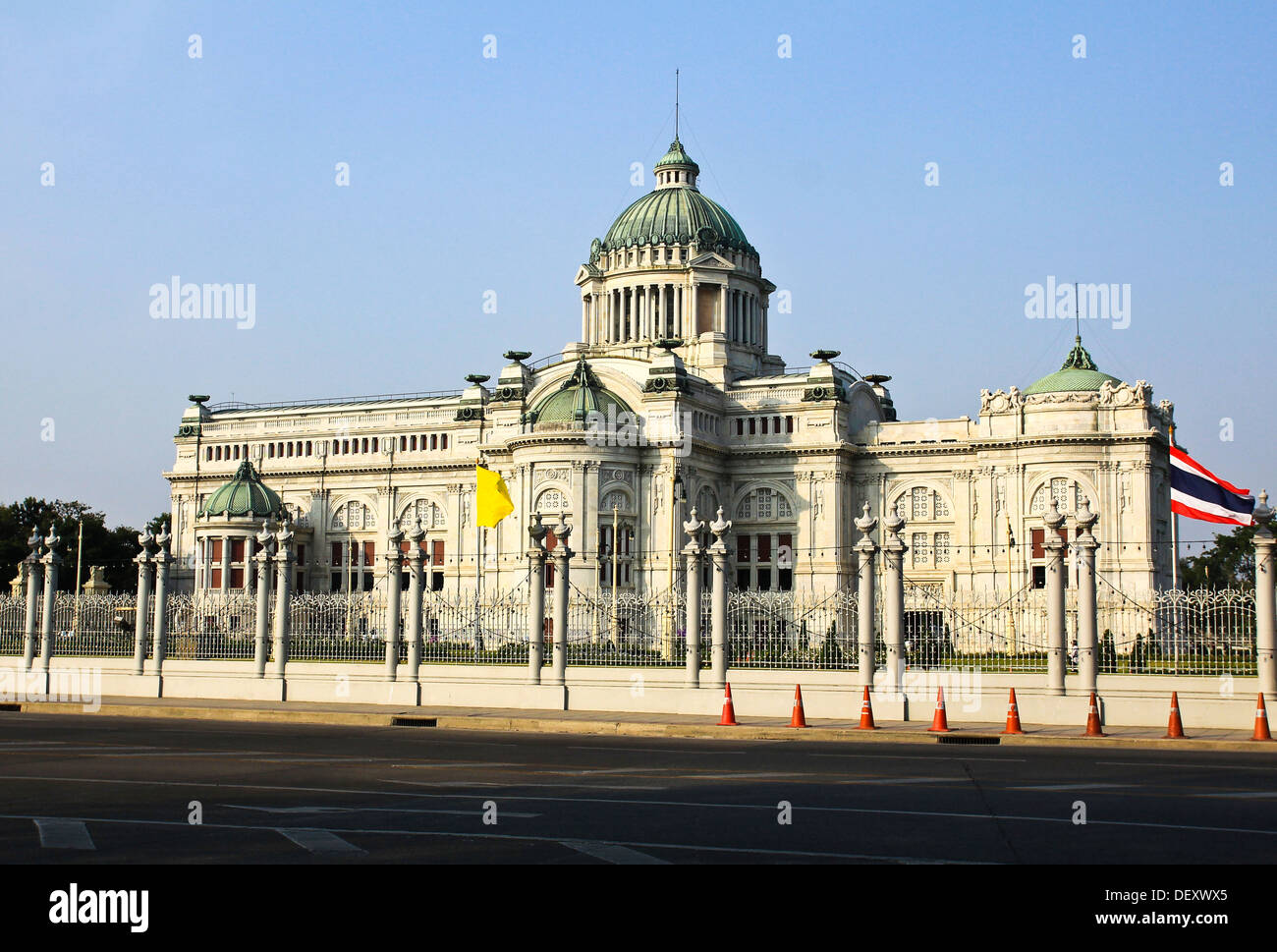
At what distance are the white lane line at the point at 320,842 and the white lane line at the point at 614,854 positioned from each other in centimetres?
197

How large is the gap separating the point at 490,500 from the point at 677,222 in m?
42.2

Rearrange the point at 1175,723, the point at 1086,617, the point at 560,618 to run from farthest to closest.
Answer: the point at 560,618 → the point at 1086,617 → the point at 1175,723

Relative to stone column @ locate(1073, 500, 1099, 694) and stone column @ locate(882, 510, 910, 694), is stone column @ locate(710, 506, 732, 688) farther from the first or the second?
stone column @ locate(1073, 500, 1099, 694)

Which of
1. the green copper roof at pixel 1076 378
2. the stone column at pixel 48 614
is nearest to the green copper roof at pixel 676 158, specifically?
the green copper roof at pixel 1076 378

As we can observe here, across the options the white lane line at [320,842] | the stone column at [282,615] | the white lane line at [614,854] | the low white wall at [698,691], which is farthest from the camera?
the stone column at [282,615]

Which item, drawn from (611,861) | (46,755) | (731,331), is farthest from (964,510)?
(611,861)

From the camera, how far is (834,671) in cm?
3152

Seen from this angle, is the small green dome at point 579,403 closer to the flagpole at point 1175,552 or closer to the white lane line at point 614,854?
the flagpole at point 1175,552

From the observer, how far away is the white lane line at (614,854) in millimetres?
11820

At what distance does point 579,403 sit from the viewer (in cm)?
8050

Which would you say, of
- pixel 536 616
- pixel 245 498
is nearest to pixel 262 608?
pixel 536 616

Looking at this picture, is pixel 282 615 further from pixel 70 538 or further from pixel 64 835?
pixel 70 538

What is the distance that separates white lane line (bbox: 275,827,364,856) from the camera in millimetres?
12453
